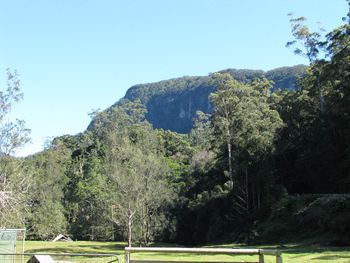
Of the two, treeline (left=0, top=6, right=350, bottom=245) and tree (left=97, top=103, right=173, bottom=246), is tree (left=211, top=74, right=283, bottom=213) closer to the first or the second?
treeline (left=0, top=6, right=350, bottom=245)

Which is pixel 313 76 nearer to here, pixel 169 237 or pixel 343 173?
pixel 343 173

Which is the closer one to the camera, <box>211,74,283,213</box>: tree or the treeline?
the treeline

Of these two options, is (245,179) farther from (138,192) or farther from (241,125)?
(138,192)

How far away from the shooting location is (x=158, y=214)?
177 feet

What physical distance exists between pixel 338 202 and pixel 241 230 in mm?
13806

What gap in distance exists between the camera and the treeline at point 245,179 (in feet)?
115

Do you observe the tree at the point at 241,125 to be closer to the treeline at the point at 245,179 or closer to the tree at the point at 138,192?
the treeline at the point at 245,179

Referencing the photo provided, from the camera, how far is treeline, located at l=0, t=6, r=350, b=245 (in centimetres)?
3494

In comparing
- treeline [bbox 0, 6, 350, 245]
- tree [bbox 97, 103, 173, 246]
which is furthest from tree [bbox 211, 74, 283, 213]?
tree [bbox 97, 103, 173, 246]

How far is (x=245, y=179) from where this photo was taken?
43.2m

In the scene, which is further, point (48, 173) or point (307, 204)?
point (48, 173)

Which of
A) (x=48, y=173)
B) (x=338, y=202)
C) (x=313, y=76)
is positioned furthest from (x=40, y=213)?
(x=338, y=202)

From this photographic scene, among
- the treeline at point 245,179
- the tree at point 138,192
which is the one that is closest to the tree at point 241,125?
the treeline at point 245,179

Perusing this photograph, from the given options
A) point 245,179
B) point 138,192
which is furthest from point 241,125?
point 138,192
